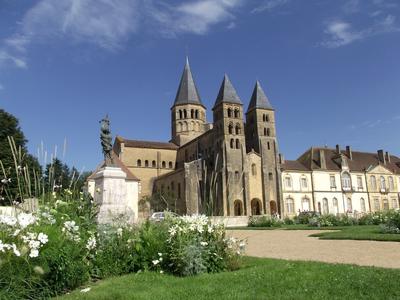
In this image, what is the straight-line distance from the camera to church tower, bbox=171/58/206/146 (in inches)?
2650

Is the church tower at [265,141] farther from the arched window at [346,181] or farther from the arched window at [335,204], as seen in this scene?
the arched window at [346,181]

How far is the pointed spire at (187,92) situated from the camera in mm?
68500

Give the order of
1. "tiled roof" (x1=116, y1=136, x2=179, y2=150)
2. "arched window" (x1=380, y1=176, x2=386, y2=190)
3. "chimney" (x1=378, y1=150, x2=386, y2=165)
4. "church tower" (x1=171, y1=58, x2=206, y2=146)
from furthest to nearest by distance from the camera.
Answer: "church tower" (x1=171, y1=58, x2=206, y2=146) < "chimney" (x1=378, y1=150, x2=386, y2=165) < "tiled roof" (x1=116, y1=136, x2=179, y2=150) < "arched window" (x1=380, y1=176, x2=386, y2=190)

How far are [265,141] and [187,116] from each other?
18361 mm

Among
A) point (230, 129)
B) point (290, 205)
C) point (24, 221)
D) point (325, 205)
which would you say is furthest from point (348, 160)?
point (24, 221)

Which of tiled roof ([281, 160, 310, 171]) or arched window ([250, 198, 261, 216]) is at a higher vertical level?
tiled roof ([281, 160, 310, 171])

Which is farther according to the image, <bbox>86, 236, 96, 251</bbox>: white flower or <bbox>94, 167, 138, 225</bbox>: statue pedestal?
<bbox>94, 167, 138, 225</bbox>: statue pedestal

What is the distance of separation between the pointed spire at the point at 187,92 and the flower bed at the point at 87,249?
60.2m

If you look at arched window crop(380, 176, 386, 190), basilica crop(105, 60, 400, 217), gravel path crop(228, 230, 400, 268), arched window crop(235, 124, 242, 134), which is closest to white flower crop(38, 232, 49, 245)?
gravel path crop(228, 230, 400, 268)

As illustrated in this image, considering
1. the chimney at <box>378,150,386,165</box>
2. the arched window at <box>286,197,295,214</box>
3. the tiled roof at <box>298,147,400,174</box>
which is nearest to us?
the arched window at <box>286,197,295,214</box>

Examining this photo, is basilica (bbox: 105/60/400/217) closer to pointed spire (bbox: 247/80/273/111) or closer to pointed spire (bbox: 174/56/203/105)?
pointed spire (bbox: 247/80/273/111)

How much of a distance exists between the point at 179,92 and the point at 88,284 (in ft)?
213

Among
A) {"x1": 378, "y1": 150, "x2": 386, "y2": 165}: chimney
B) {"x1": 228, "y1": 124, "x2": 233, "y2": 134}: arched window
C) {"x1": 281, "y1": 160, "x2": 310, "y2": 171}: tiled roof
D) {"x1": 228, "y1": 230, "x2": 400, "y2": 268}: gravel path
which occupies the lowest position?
{"x1": 228, "y1": 230, "x2": 400, "y2": 268}: gravel path

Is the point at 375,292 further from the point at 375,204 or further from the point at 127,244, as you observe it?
the point at 375,204
